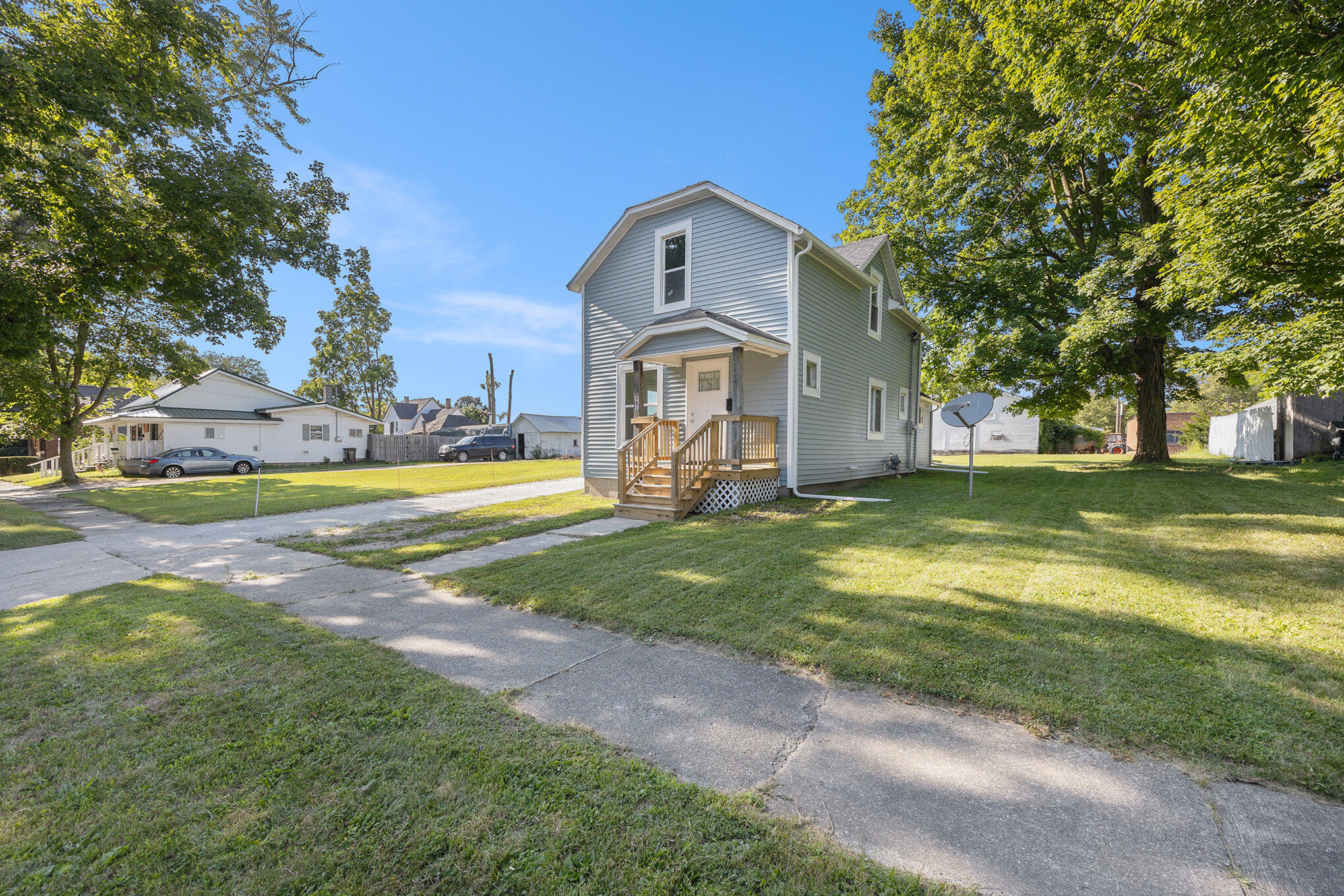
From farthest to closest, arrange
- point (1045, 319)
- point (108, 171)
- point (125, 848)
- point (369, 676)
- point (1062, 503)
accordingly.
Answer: point (1045, 319)
point (108, 171)
point (1062, 503)
point (369, 676)
point (125, 848)

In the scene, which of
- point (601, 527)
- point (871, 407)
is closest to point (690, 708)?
point (601, 527)

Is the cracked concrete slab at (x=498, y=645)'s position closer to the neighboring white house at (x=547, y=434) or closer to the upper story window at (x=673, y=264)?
the upper story window at (x=673, y=264)

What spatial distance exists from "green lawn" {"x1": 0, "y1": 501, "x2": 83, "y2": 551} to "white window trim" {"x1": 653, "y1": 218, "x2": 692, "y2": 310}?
10264 mm

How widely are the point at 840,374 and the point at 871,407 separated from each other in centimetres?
255

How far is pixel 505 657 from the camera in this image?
3400 millimetres

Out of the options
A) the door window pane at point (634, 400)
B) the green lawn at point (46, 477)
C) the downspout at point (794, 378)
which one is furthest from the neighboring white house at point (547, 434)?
the downspout at point (794, 378)

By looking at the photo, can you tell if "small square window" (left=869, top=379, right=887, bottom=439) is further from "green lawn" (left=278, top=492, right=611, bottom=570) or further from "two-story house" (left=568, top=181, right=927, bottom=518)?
"green lawn" (left=278, top=492, right=611, bottom=570)

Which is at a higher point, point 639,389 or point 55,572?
point 639,389

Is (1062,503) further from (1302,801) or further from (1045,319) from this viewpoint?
(1045,319)

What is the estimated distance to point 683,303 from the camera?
11.1 m

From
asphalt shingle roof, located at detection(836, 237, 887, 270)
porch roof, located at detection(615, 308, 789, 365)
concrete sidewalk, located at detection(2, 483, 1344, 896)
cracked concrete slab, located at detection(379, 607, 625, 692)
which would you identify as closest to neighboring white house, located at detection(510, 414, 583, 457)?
asphalt shingle roof, located at detection(836, 237, 887, 270)

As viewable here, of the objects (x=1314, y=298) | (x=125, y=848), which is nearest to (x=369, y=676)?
(x=125, y=848)

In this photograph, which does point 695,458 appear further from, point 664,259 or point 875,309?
point 875,309

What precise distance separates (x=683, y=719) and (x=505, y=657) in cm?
138
